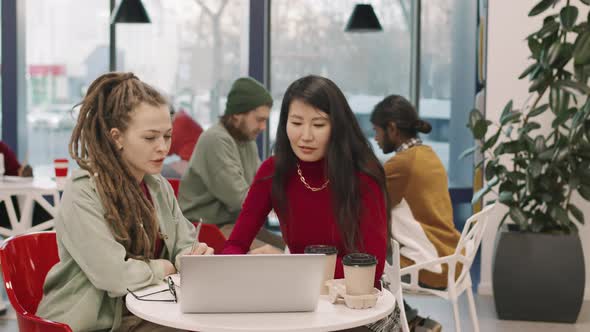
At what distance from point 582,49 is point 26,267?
3241mm

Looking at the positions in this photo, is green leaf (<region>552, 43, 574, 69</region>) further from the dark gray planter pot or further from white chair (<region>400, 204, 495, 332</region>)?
white chair (<region>400, 204, 495, 332</region>)

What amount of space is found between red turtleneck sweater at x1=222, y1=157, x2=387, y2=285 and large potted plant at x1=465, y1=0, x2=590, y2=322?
7.39ft

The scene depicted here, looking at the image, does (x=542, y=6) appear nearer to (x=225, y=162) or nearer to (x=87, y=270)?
(x=225, y=162)

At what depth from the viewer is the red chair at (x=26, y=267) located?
2361 mm

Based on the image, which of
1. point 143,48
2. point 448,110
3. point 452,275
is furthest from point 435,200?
point 143,48

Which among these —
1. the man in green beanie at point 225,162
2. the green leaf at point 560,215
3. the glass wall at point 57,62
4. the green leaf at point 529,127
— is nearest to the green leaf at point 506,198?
the green leaf at point 560,215

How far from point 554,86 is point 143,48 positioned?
4.45 meters

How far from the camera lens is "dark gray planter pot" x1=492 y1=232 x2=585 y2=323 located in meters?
4.80

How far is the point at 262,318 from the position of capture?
2.07m

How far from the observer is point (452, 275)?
3.78m

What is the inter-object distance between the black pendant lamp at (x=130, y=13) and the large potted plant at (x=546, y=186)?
298 centimetres

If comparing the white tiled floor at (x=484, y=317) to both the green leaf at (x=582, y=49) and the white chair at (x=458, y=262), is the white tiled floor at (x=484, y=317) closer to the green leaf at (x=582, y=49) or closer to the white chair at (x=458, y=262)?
the white chair at (x=458, y=262)

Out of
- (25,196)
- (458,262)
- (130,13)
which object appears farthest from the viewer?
(130,13)

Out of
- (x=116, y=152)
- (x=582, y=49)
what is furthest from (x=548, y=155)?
(x=116, y=152)
